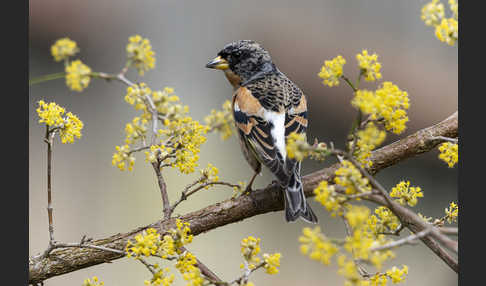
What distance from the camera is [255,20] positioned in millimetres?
4621

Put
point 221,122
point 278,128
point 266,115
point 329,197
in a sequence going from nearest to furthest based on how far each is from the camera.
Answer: point 329,197
point 221,122
point 278,128
point 266,115

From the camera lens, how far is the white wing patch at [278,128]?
2.26 metres

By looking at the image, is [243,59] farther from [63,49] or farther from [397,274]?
[397,274]

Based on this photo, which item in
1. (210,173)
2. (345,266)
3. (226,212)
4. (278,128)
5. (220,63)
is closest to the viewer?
(345,266)

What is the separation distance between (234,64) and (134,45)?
50.3 inches

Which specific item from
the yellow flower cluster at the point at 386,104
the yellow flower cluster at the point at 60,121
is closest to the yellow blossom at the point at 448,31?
the yellow flower cluster at the point at 386,104

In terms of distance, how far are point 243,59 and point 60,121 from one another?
127cm

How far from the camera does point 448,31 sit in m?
1.50

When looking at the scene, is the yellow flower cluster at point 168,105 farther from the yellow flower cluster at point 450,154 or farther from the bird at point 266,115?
the yellow flower cluster at point 450,154

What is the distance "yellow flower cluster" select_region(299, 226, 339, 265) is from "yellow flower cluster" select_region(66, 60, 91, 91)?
0.74 meters

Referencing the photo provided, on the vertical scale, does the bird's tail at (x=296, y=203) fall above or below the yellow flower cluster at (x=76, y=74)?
below

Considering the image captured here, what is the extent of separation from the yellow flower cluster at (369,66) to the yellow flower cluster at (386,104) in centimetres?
5

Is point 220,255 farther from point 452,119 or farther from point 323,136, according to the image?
point 452,119

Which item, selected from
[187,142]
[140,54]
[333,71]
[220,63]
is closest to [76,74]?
[140,54]
